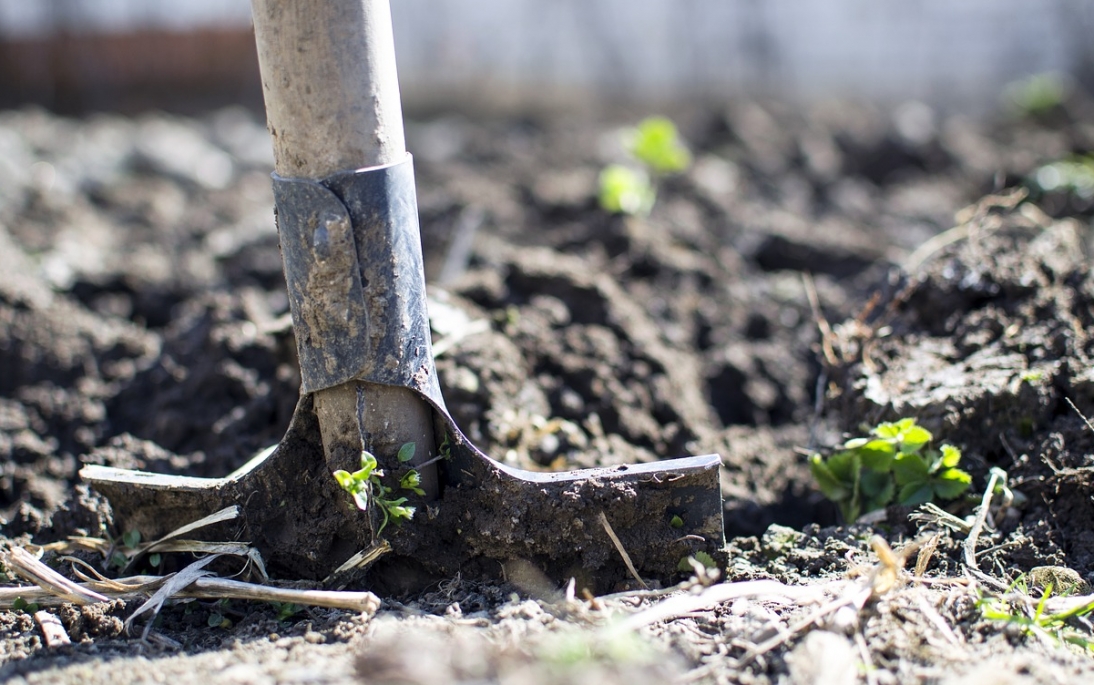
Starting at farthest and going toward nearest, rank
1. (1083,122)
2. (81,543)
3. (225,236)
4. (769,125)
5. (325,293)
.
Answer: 1. (769,125)
2. (1083,122)
3. (225,236)
4. (81,543)
5. (325,293)

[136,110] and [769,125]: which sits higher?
[136,110]

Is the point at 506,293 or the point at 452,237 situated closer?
the point at 506,293

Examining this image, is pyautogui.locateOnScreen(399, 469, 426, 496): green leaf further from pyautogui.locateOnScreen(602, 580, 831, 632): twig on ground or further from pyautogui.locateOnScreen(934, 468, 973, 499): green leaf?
pyautogui.locateOnScreen(934, 468, 973, 499): green leaf

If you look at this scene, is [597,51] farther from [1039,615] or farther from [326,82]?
[1039,615]

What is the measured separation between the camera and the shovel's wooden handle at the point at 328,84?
A: 61.1 inches

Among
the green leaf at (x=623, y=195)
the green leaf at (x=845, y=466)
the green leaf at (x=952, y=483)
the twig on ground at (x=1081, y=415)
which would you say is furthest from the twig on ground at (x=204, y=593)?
the green leaf at (x=623, y=195)

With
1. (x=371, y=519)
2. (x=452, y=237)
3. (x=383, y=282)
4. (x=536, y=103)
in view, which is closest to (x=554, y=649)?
(x=371, y=519)

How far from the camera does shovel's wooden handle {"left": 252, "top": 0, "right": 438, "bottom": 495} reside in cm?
155

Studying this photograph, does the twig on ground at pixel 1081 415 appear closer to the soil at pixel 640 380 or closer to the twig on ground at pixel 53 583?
the soil at pixel 640 380

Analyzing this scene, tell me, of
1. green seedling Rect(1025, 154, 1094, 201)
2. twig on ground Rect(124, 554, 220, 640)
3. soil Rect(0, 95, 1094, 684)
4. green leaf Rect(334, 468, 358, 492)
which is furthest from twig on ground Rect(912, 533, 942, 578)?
green seedling Rect(1025, 154, 1094, 201)

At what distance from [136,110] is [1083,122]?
787cm

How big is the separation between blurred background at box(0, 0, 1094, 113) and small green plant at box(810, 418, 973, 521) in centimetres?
667

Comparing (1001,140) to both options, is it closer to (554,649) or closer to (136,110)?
(554,649)

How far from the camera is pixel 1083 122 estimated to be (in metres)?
5.90
